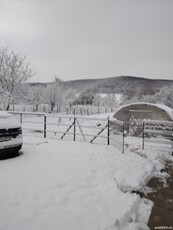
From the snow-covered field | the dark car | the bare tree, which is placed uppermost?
the bare tree

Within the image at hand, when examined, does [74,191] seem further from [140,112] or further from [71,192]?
[140,112]

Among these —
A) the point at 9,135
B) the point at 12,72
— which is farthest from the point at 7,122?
the point at 12,72

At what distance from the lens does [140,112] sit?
56.5 ft

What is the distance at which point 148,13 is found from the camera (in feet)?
43.3

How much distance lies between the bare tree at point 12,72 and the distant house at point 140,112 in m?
16.9

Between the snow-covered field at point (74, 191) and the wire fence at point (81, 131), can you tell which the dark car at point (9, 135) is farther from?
the wire fence at point (81, 131)

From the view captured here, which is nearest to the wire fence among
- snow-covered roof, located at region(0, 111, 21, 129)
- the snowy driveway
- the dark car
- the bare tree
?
the snowy driveway

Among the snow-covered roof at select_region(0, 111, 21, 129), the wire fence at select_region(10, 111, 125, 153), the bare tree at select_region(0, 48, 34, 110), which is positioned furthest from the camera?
the bare tree at select_region(0, 48, 34, 110)

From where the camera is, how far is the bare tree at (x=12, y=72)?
1178 inches

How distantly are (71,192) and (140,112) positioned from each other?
13097mm

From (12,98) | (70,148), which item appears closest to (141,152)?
(70,148)

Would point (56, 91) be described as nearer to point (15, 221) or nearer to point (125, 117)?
point (125, 117)

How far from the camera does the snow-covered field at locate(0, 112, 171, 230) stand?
3.93 metres

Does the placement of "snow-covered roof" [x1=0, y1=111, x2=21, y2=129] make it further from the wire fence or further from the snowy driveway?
the wire fence
